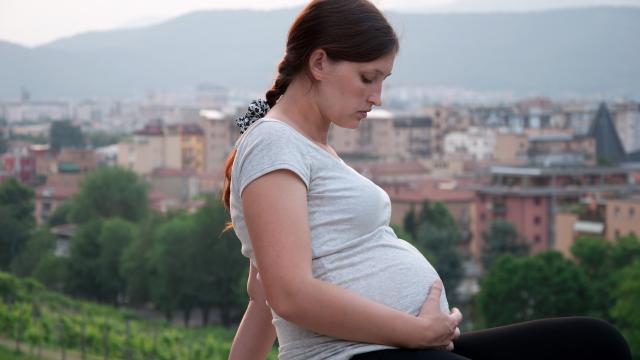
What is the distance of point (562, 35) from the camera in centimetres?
9688

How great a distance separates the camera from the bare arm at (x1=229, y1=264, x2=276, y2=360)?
2.98 feet

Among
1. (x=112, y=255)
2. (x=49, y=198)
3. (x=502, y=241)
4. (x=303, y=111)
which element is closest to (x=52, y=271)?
(x=112, y=255)

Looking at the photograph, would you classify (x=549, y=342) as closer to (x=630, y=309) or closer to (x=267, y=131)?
(x=267, y=131)

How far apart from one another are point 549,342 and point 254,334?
248 millimetres

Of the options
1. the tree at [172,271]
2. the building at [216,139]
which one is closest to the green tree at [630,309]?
the tree at [172,271]

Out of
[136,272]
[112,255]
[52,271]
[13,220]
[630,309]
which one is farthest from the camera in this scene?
[112,255]

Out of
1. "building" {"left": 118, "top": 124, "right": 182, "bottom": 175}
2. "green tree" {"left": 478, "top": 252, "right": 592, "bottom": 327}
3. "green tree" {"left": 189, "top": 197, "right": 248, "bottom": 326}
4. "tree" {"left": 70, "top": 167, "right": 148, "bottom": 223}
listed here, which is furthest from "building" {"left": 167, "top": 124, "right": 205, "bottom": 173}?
"green tree" {"left": 478, "top": 252, "right": 592, "bottom": 327}

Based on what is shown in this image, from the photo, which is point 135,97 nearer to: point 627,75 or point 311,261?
point 627,75

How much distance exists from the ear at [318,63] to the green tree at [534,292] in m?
12.7

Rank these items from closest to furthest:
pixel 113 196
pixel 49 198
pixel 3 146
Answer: pixel 113 196, pixel 49 198, pixel 3 146

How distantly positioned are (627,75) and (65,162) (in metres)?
59.6

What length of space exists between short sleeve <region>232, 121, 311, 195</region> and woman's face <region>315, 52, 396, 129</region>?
0.04m

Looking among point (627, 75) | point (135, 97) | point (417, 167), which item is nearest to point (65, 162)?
point (417, 167)

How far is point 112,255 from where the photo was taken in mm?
16609
